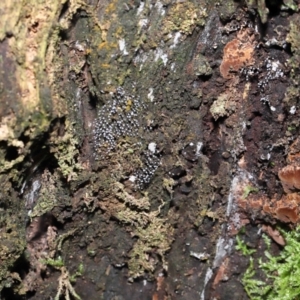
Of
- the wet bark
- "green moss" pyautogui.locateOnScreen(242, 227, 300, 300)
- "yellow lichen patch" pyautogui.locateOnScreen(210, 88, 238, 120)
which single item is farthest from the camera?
"green moss" pyautogui.locateOnScreen(242, 227, 300, 300)

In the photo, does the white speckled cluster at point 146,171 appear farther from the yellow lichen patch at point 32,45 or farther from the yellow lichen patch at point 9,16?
the yellow lichen patch at point 9,16

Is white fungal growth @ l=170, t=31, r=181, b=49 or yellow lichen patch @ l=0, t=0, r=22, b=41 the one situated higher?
yellow lichen patch @ l=0, t=0, r=22, b=41

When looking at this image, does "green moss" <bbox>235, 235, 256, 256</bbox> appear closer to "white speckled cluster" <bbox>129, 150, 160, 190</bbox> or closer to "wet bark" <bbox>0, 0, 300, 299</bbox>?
"wet bark" <bbox>0, 0, 300, 299</bbox>

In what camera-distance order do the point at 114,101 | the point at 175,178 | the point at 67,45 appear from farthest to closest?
the point at 175,178, the point at 114,101, the point at 67,45

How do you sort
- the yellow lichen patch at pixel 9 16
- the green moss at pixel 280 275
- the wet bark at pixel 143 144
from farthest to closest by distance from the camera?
the green moss at pixel 280 275
the wet bark at pixel 143 144
the yellow lichen patch at pixel 9 16

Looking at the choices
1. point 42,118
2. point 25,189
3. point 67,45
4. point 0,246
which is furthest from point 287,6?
point 0,246

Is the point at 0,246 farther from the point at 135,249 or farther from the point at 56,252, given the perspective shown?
the point at 135,249

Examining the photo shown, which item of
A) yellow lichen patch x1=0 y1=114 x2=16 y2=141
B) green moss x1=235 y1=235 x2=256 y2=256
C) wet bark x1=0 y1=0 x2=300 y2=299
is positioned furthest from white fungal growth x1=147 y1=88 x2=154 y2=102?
green moss x1=235 y1=235 x2=256 y2=256

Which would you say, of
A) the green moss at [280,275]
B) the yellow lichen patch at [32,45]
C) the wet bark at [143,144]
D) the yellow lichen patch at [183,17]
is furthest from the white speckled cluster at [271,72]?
the yellow lichen patch at [32,45]
